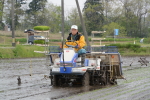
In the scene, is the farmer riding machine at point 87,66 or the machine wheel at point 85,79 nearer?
the farmer riding machine at point 87,66

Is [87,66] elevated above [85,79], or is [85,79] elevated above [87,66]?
[87,66]

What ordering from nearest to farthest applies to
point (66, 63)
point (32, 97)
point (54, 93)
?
point (32, 97), point (54, 93), point (66, 63)

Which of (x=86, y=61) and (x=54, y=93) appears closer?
(x=54, y=93)

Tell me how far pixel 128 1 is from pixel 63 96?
6561 cm

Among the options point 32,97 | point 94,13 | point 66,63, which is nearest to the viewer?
point 32,97

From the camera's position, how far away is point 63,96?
9812 millimetres

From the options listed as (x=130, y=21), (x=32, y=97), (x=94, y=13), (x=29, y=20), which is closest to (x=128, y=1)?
(x=130, y=21)

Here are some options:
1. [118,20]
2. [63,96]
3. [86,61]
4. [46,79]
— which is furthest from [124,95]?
[118,20]

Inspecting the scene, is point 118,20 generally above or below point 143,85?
above

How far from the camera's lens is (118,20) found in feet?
243

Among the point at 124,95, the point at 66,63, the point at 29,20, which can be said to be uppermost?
the point at 29,20

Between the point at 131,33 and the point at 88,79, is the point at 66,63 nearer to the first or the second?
the point at 88,79

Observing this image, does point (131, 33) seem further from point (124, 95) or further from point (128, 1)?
point (124, 95)

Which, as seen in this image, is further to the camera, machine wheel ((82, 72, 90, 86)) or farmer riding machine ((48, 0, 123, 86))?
machine wheel ((82, 72, 90, 86))
